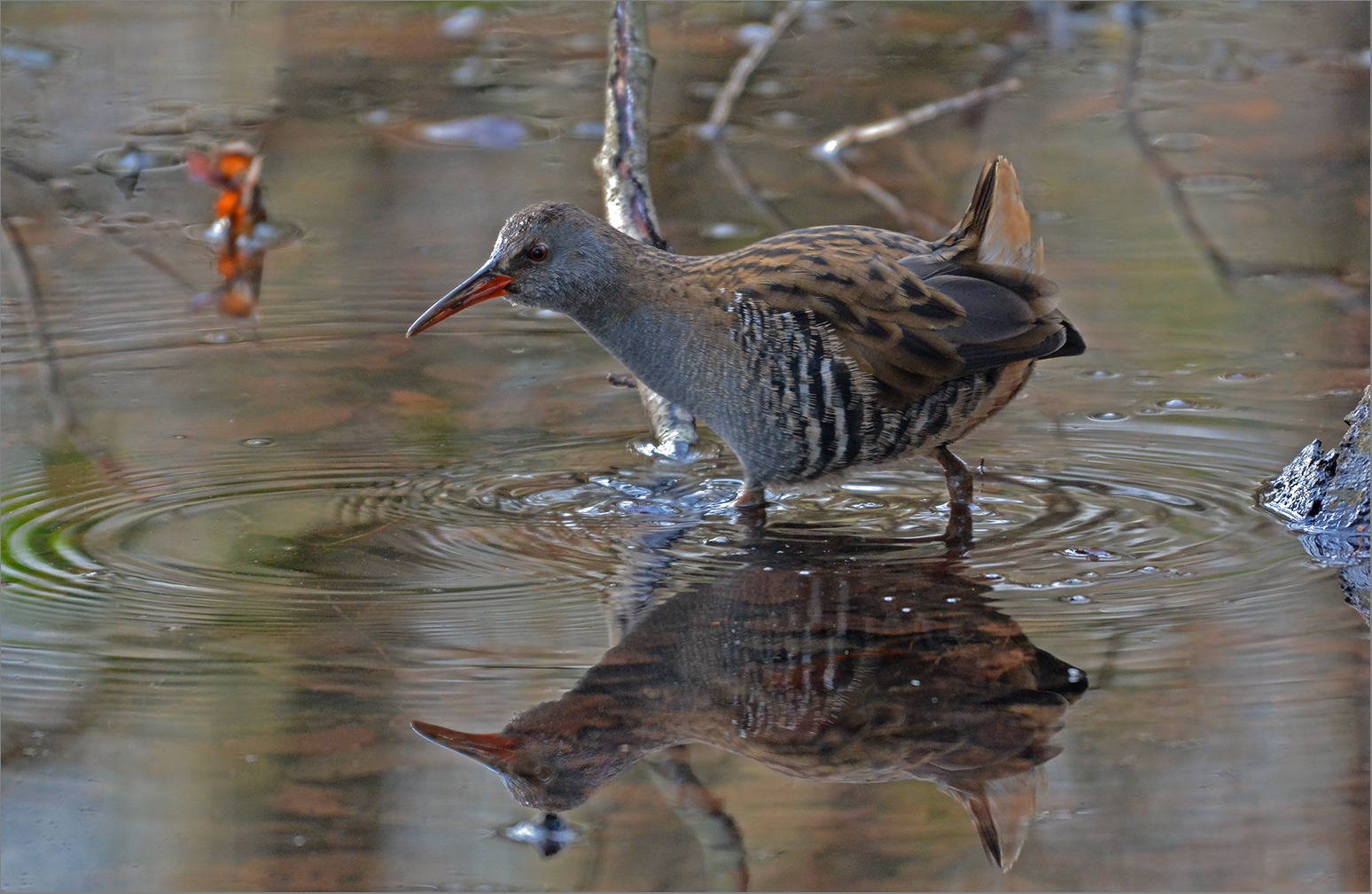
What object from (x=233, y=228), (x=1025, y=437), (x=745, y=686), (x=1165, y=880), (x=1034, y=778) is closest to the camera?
(x=1165, y=880)

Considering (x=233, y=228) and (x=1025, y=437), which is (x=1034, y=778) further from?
(x=233, y=228)

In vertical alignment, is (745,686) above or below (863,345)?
below

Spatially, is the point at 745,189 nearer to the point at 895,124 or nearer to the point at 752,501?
the point at 895,124

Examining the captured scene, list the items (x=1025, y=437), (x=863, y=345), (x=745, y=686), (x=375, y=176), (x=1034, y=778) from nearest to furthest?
1. (x=1034, y=778)
2. (x=745, y=686)
3. (x=863, y=345)
4. (x=1025, y=437)
5. (x=375, y=176)

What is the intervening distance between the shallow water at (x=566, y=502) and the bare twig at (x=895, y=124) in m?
0.10

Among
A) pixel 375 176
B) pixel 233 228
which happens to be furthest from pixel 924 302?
pixel 375 176

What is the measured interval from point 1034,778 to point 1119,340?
102 inches

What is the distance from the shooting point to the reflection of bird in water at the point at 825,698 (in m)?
2.66

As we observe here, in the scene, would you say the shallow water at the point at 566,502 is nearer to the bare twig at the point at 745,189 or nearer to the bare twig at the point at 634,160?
the bare twig at the point at 745,189

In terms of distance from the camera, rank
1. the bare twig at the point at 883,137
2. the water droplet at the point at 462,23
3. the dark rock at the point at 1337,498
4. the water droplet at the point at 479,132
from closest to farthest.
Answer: the dark rock at the point at 1337,498 < the bare twig at the point at 883,137 < the water droplet at the point at 479,132 < the water droplet at the point at 462,23

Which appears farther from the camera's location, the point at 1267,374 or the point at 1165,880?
the point at 1267,374

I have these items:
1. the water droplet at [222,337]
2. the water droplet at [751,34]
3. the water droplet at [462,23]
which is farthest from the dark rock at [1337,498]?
the water droplet at [462,23]

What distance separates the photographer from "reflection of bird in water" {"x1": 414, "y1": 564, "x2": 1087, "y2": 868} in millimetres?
2660

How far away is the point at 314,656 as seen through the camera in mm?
3068
